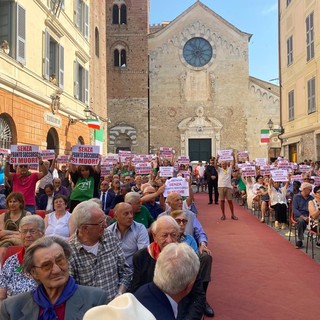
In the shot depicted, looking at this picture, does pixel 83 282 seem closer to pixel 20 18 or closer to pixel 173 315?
pixel 173 315

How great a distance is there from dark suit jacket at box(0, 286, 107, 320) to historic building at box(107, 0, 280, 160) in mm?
30688

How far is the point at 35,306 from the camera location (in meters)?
2.68

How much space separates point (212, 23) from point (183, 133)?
8.75m

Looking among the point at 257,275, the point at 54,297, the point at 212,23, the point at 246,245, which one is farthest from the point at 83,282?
the point at 212,23

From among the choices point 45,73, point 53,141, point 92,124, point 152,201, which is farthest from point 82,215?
point 92,124

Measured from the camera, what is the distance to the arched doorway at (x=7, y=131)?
41.3ft

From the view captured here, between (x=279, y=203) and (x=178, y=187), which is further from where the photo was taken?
(x=279, y=203)

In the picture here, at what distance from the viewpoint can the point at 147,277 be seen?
3.91m

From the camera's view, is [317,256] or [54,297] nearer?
[54,297]

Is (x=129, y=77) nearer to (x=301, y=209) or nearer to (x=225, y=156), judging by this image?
(x=225, y=156)

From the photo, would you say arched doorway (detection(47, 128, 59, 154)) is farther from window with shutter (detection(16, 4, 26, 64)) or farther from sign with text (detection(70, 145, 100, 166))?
sign with text (detection(70, 145, 100, 166))

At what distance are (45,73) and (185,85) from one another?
19.0m

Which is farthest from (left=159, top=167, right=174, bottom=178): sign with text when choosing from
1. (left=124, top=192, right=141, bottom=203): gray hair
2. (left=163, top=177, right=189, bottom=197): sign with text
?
(left=124, top=192, right=141, bottom=203): gray hair

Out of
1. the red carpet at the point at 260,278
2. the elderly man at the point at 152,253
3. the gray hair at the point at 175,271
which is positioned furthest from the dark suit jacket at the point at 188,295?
the red carpet at the point at 260,278
